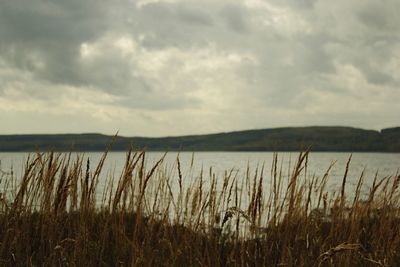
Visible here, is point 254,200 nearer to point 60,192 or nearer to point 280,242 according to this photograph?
point 280,242

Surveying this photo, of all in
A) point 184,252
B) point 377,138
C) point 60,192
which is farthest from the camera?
point 377,138

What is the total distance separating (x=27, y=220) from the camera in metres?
4.50

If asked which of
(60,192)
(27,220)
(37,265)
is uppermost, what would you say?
(60,192)

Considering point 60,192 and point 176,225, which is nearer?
point 60,192

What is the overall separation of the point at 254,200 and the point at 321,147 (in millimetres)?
193609

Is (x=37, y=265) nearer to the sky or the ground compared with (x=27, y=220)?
nearer to the ground

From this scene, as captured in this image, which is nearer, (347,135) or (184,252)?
(184,252)

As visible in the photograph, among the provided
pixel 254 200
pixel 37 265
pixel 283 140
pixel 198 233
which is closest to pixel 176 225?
pixel 198 233

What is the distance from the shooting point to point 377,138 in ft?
606

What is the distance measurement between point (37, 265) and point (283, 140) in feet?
617

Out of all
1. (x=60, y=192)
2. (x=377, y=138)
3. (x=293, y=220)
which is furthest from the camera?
(x=377, y=138)

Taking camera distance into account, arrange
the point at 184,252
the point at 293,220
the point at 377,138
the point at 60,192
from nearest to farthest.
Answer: the point at 60,192 → the point at 184,252 → the point at 293,220 → the point at 377,138

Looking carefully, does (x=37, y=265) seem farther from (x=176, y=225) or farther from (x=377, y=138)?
(x=377, y=138)

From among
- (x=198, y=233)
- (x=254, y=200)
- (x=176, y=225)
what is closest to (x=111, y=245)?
(x=176, y=225)
